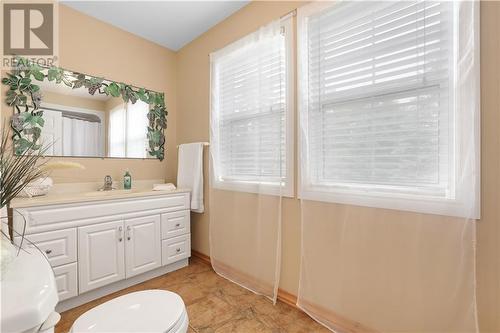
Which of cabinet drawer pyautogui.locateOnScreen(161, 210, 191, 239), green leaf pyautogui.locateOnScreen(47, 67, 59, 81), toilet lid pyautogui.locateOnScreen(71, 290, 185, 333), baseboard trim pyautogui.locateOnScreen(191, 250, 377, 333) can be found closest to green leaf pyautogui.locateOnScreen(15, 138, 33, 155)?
green leaf pyautogui.locateOnScreen(47, 67, 59, 81)

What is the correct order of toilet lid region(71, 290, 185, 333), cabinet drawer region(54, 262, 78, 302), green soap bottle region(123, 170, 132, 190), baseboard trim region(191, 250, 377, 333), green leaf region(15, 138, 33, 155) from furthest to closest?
green soap bottle region(123, 170, 132, 190)
green leaf region(15, 138, 33, 155)
cabinet drawer region(54, 262, 78, 302)
baseboard trim region(191, 250, 377, 333)
toilet lid region(71, 290, 185, 333)

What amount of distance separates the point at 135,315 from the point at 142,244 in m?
1.32

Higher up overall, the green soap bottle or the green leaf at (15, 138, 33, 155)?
the green leaf at (15, 138, 33, 155)

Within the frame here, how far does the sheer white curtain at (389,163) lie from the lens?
1.15 meters

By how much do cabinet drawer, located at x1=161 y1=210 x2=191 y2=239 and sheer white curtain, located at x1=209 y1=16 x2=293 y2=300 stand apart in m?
0.32

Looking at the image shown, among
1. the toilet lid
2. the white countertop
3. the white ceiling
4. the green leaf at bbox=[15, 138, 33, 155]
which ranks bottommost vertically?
the toilet lid

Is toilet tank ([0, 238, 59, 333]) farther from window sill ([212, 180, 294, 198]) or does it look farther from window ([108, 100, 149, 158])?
window ([108, 100, 149, 158])

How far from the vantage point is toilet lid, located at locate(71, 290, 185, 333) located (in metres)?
0.92

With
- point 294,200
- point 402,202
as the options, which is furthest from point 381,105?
point 294,200

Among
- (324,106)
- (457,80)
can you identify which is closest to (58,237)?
(324,106)

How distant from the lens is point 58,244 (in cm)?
174

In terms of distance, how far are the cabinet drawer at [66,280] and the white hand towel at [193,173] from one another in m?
1.17

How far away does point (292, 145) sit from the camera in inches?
71.6

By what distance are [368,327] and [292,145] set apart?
4.24ft
